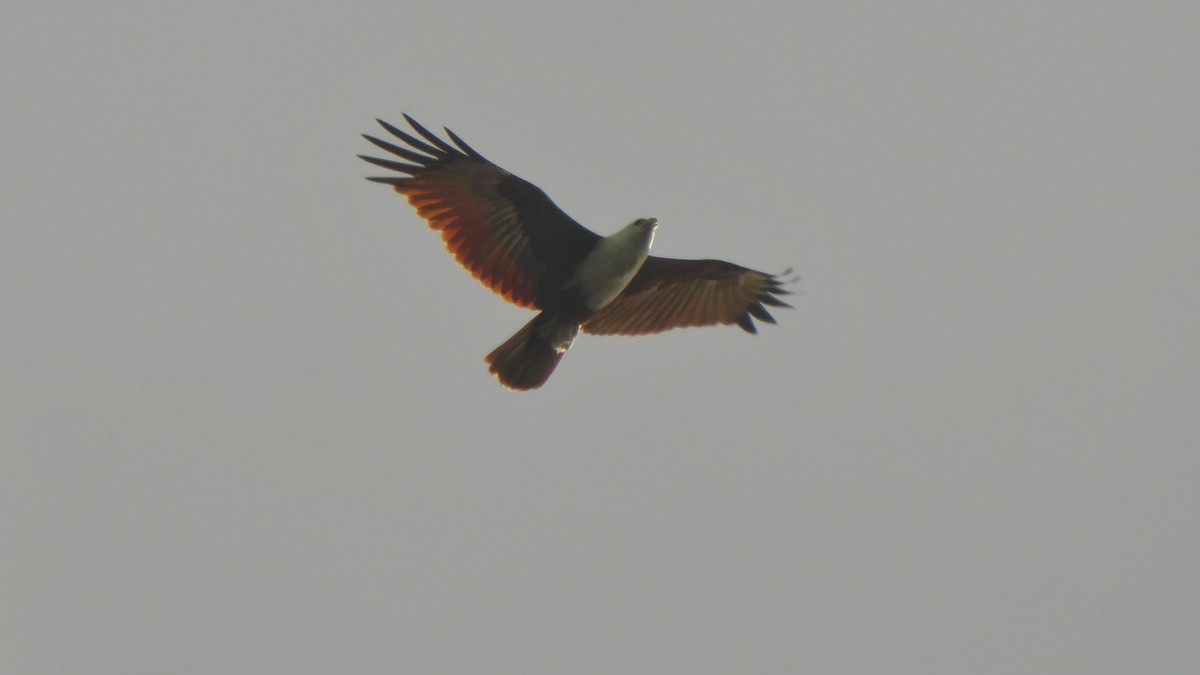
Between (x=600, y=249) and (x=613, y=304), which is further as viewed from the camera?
(x=613, y=304)

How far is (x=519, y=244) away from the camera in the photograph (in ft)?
50.2

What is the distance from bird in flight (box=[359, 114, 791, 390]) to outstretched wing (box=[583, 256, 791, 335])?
35 centimetres

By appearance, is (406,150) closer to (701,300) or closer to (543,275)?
(543,275)

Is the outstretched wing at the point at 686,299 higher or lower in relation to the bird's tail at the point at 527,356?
higher

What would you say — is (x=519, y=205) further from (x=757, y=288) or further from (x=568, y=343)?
(x=757, y=288)

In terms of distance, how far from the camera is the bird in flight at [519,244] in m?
14.9

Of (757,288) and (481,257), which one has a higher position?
(757,288)

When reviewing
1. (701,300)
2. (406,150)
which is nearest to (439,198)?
(406,150)

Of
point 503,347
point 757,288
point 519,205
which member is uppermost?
point 757,288

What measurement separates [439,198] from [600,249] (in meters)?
1.60

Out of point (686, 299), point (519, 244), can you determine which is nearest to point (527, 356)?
point (519, 244)

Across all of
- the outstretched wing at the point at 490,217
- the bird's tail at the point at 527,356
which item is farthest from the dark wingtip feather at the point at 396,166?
the bird's tail at the point at 527,356

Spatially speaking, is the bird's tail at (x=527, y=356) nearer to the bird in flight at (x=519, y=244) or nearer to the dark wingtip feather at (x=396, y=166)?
the bird in flight at (x=519, y=244)

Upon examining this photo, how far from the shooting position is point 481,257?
15367 mm
